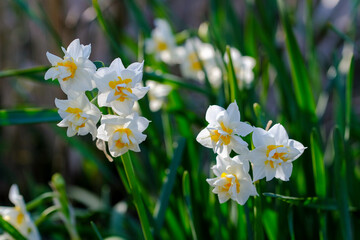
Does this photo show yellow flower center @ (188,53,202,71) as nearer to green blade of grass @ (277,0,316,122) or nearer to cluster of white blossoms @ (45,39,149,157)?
green blade of grass @ (277,0,316,122)

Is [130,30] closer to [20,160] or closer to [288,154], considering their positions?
[20,160]

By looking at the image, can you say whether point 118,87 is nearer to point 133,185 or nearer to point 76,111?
point 76,111

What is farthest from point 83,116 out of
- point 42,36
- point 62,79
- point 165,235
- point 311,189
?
point 42,36

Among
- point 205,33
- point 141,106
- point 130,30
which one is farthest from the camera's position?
point 130,30

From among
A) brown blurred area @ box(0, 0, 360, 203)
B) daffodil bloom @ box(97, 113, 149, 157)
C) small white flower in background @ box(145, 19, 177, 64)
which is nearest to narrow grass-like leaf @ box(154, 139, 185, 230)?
daffodil bloom @ box(97, 113, 149, 157)

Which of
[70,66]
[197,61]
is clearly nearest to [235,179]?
[70,66]

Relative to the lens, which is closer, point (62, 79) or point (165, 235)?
point (62, 79)

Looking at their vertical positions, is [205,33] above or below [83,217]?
above
